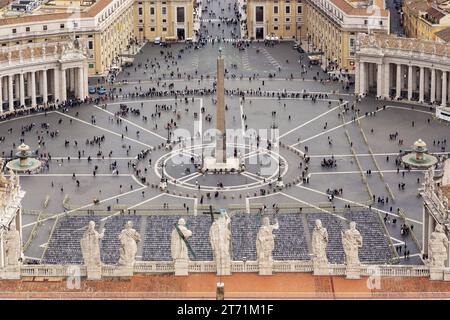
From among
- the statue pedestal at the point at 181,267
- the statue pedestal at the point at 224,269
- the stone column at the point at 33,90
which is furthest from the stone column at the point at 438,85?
the statue pedestal at the point at 181,267

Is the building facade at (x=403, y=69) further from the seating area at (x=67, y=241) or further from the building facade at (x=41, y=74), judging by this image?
the seating area at (x=67, y=241)

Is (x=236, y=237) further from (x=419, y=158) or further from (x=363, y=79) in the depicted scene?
(x=363, y=79)

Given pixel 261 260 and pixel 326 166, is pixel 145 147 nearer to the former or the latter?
pixel 326 166

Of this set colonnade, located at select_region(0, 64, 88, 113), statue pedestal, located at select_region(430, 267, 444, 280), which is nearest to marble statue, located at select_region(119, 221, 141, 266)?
statue pedestal, located at select_region(430, 267, 444, 280)

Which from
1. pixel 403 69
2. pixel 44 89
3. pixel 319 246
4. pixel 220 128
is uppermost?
pixel 319 246

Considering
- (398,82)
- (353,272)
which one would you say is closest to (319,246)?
(353,272)

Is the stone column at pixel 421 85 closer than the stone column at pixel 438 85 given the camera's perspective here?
No
